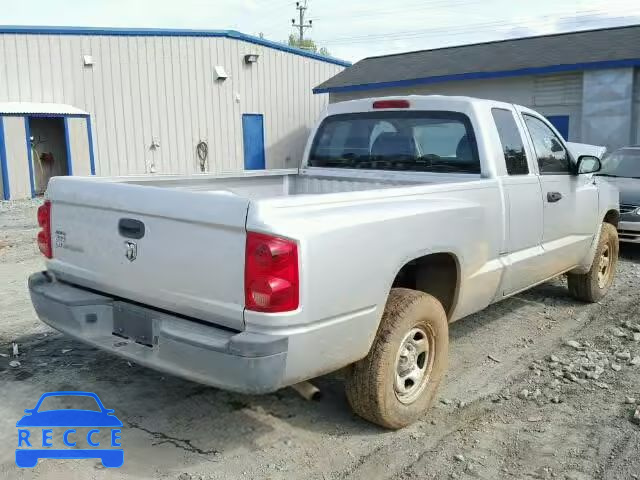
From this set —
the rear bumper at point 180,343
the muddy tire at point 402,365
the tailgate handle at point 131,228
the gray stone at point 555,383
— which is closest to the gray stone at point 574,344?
the gray stone at point 555,383

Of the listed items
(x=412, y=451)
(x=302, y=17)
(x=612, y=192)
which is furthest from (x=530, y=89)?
(x=302, y=17)

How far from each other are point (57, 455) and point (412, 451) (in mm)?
1940

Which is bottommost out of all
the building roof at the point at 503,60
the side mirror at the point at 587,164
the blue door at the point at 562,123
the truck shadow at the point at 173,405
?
the truck shadow at the point at 173,405

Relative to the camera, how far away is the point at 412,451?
11.4 feet

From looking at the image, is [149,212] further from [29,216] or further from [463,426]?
[29,216]

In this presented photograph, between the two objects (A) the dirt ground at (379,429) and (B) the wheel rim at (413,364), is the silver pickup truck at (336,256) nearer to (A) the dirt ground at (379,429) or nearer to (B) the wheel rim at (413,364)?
(B) the wheel rim at (413,364)

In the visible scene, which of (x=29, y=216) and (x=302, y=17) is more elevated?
(x=302, y=17)

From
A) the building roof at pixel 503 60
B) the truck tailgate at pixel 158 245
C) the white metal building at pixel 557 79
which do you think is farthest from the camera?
the building roof at pixel 503 60

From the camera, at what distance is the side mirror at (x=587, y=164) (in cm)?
543

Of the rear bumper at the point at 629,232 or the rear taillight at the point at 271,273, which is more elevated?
the rear taillight at the point at 271,273

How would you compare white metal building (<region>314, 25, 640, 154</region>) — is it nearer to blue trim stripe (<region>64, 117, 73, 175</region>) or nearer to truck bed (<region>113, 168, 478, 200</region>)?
blue trim stripe (<region>64, 117, 73, 175</region>)

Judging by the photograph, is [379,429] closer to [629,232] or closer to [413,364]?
[413,364]

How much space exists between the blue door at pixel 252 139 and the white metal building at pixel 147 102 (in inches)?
1.4

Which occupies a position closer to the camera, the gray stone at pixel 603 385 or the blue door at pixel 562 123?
the gray stone at pixel 603 385
